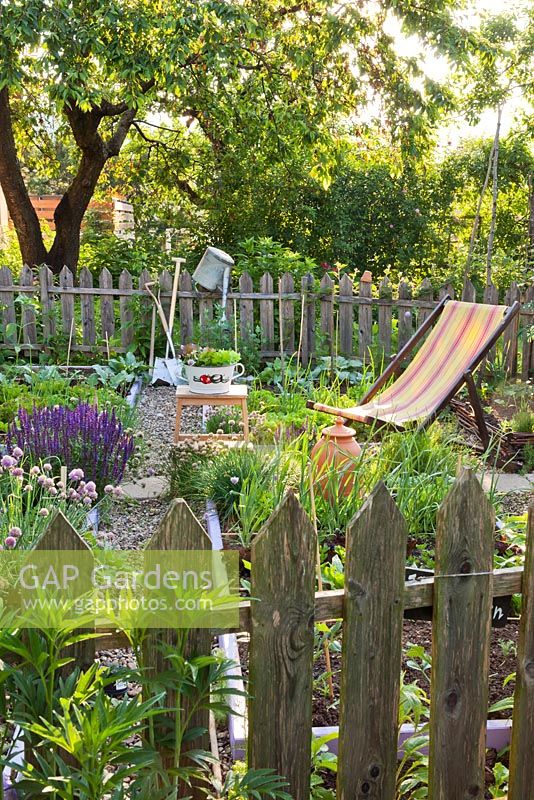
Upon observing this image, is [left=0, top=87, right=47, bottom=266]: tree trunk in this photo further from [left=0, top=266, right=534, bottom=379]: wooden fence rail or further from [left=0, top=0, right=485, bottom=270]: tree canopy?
[left=0, top=266, right=534, bottom=379]: wooden fence rail

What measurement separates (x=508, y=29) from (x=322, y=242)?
12.4 feet

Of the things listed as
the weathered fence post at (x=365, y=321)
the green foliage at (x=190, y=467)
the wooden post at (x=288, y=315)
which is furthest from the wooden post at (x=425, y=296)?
the green foliage at (x=190, y=467)

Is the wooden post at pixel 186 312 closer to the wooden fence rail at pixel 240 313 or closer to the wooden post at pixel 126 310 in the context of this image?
the wooden fence rail at pixel 240 313

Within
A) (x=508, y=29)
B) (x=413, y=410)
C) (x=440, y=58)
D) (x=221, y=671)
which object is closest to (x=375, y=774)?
(x=221, y=671)

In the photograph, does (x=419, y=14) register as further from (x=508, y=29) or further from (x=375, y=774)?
(x=375, y=774)

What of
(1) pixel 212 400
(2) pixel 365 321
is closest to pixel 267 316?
(2) pixel 365 321

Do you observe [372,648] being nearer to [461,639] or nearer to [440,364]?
[461,639]

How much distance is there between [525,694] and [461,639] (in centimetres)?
22

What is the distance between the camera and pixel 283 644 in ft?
5.07

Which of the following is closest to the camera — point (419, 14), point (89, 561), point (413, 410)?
point (89, 561)

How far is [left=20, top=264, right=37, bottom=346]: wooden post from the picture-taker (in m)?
8.09

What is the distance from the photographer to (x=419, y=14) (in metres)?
8.72

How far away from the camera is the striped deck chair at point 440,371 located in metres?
4.76

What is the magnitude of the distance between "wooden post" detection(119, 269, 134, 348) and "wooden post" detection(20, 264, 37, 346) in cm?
86
